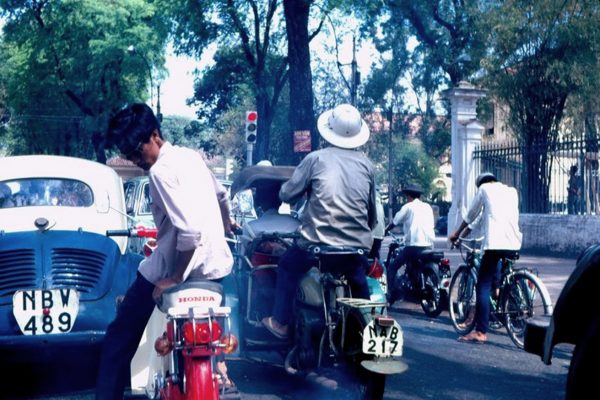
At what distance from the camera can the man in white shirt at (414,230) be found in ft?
40.9

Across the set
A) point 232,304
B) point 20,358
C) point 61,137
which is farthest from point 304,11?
point 61,137

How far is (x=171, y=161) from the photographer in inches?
177

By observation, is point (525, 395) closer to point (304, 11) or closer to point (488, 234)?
point (488, 234)

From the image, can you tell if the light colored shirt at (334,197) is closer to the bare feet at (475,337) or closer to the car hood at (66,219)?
the car hood at (66,219)

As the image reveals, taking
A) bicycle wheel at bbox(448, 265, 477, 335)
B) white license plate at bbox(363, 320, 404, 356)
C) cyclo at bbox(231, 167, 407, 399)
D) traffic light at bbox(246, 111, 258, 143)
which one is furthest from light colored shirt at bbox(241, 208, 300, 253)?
traffic light at bbox(246, 111, 258, 143)

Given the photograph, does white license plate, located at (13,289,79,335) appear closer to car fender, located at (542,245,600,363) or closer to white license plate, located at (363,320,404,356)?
white license plate, located at (363,320,404,356)

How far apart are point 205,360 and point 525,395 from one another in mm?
3750

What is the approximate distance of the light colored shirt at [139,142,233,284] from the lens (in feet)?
14.4

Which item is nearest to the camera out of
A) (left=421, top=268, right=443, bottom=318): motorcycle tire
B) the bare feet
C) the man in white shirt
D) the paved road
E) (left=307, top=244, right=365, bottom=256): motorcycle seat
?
(left=307, top=244, right=365, bottom=256): motorcycle seat

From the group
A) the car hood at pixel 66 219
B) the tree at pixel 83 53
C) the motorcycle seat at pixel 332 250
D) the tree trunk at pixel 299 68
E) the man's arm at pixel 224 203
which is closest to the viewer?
the man's arm at pixel 224 203

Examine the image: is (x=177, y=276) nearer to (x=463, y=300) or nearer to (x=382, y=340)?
(x=382, y=340)

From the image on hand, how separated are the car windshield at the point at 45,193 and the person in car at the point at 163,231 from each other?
127 inches

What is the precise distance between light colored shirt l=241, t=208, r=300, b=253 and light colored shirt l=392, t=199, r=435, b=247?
4354 millimetres

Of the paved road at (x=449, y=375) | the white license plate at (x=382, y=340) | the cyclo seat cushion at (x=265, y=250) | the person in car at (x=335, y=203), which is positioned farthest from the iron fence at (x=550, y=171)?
the white license plate at (x=382, y=340)
